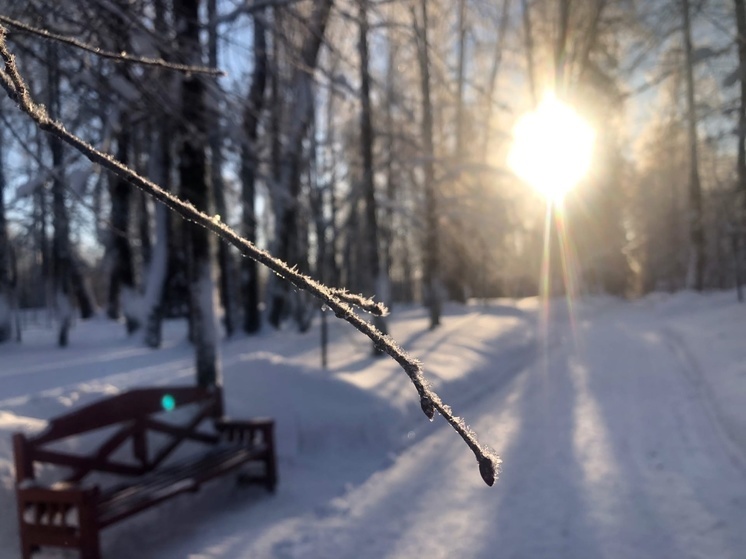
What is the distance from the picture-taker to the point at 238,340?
58.3ft

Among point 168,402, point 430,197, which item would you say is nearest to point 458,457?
point 168,402

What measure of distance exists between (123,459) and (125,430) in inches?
20.1

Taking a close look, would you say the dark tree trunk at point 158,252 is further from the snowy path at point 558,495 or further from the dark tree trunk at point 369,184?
the snowy path at point 558,495

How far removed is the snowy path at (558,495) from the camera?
4859 millimetres

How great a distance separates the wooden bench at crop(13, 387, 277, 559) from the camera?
437 cm

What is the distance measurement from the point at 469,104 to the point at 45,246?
44.2ft

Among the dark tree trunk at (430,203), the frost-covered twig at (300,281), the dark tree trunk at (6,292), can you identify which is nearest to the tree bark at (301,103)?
the dark tree trunk at (430,203)

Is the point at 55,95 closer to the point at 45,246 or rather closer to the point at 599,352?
the point at 599,352

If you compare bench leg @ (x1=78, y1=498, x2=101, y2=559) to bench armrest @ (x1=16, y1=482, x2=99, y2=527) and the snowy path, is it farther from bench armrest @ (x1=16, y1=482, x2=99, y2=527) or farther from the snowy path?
the snowy path

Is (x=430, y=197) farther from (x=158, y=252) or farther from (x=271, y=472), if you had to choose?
(x=271, y=472)

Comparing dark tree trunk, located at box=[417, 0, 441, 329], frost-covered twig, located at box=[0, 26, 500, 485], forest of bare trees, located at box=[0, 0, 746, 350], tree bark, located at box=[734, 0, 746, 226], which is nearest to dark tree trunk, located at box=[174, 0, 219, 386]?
forest of bare trees, located at box=[0, 0, 746, 350]

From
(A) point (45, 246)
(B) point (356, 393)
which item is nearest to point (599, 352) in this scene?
(B) point (356, 393)

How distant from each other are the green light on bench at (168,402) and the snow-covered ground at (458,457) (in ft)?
2.36

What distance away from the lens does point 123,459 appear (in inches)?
226
